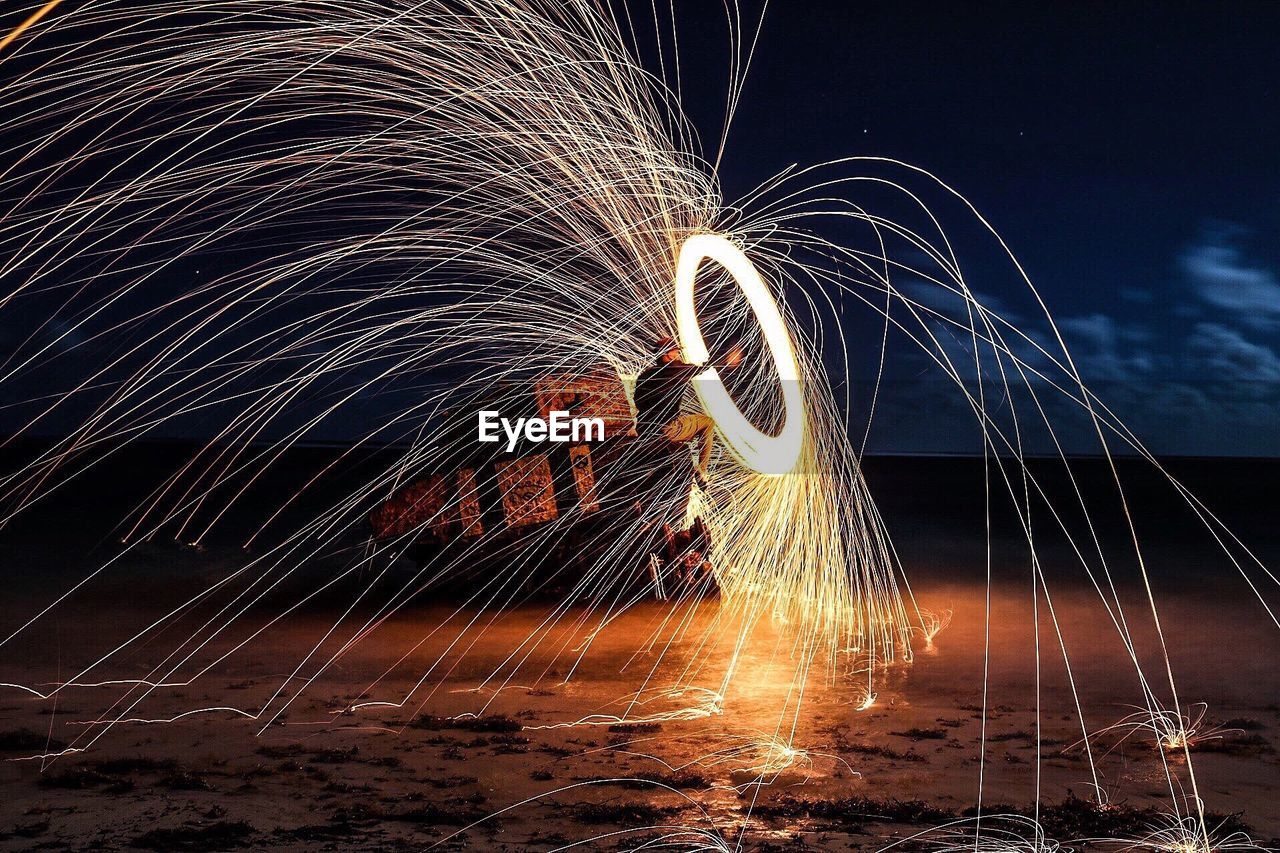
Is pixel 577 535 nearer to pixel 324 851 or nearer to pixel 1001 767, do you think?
pixel 1001 767

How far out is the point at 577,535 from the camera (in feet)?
34.2

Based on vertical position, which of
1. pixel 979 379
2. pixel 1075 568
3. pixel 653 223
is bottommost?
pixel 1075 568

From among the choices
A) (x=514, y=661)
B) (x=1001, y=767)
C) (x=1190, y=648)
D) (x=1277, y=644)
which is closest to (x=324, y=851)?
(x=1001, y=767)

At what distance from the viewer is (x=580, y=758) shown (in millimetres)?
5684

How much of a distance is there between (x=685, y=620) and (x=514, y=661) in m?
2.11

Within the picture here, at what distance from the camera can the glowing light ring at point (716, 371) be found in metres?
7.00

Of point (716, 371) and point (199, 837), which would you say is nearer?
point (199, 837)

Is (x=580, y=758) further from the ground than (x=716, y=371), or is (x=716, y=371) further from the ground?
(x=716, y=371)

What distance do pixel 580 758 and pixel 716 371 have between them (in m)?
2.79

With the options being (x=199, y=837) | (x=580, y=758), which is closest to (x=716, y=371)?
(x=580, y=758)

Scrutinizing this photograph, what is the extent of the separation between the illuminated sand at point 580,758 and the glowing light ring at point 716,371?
1445 millimetres

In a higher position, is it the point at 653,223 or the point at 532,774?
the point at 653,223

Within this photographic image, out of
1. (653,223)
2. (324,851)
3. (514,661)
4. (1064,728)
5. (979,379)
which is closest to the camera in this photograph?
(324,851)

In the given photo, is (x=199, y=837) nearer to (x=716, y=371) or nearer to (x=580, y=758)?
(x=580, y=758)
